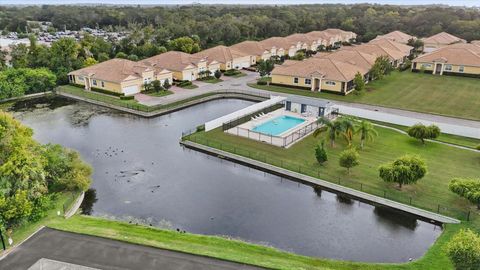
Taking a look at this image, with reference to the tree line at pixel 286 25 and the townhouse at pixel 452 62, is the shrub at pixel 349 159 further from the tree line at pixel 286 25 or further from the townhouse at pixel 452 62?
the tree line at pixel 286 25

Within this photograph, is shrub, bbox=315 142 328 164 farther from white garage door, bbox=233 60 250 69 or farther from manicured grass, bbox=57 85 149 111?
white garage door, bbox=233 60 250 69

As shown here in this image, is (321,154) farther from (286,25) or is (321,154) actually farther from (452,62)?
(286,25)

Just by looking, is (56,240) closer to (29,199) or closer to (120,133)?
(29,199)

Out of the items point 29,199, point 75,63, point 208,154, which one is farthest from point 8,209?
point 75,63

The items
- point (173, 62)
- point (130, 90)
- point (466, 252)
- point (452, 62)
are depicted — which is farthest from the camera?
point (452, 62)

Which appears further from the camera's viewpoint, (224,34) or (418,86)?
(224,34)


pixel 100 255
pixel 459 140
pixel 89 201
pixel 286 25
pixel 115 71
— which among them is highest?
pixel 286 25

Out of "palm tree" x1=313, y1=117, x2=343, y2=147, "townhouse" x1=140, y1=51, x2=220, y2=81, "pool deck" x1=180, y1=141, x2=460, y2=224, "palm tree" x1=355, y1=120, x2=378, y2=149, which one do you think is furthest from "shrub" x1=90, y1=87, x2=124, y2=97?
"palm tree" x1=355, y1=120, x2=378, y2=149

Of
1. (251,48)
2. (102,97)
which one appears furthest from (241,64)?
(102,97)
